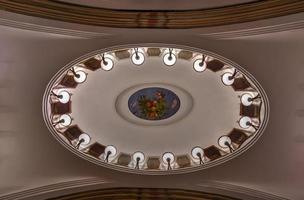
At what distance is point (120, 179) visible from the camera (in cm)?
941

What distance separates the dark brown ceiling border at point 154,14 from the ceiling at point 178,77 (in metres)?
0.11

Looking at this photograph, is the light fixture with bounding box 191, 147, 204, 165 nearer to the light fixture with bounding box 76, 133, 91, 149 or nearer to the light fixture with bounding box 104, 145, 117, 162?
the light fixture with bounding box 104, 145, 117, 162

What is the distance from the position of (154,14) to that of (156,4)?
0.17 meters

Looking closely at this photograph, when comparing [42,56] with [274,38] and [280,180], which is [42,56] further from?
[280,180]

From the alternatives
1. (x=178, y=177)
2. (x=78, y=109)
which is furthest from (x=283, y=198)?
(x=78, y=109)

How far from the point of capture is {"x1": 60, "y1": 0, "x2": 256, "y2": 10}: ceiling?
24.2 feet

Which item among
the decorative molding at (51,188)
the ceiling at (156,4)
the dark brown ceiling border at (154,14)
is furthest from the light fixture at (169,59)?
the decorative molding at (51,188)

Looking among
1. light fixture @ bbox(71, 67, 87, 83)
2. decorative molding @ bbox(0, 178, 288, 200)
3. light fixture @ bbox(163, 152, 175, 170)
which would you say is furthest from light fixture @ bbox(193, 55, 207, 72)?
decorative molding @ bbox(0, 178, 288, 200)

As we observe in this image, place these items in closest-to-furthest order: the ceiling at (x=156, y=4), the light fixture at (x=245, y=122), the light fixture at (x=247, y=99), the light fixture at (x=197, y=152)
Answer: the ceiling at (x=156, y=4), the light fixture at (x=247, y=99), the light fixture at (x=245, y=122), the light fixture at (x=197, y=152)

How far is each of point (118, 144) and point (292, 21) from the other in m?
4.77

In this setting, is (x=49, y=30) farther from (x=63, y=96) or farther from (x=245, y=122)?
(x=245, y=122)

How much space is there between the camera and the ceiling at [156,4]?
7371 mm

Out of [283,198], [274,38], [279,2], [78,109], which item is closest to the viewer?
[279,2]

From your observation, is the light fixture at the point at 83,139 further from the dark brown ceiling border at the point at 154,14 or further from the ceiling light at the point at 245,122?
the ceiling light at the point at 245,122
